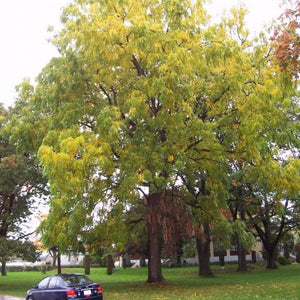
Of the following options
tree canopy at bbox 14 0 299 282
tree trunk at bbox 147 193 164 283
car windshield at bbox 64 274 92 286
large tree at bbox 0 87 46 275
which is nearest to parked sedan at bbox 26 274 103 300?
car windshield at bbox 64 274 92 286

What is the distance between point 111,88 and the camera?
725 inches

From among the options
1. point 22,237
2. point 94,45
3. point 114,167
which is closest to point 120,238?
point 114,167

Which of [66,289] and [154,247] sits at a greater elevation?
[154,247]

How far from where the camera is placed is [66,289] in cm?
1294

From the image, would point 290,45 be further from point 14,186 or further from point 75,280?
point 14,186

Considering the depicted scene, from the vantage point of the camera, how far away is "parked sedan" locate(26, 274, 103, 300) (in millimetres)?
12914

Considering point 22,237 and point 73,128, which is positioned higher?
point 73,128

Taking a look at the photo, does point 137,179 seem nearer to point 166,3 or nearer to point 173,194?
point 173,194

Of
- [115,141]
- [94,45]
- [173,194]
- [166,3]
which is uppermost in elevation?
[166,3]

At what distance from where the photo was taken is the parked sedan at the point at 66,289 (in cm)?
1291

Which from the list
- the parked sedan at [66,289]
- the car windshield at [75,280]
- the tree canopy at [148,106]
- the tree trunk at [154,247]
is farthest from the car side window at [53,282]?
the tree trunk at [154,247]

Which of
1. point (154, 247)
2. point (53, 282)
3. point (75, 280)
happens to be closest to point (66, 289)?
point (75, 280)

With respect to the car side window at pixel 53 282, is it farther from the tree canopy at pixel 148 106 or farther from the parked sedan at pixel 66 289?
the tree canopy at pixel 148 106

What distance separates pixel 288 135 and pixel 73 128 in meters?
8.10
